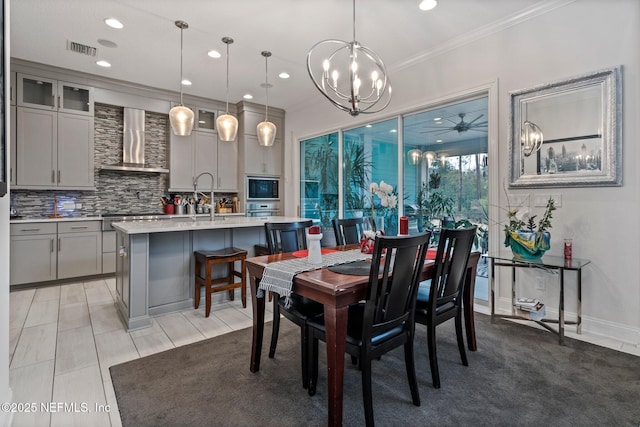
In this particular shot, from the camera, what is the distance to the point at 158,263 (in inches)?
123

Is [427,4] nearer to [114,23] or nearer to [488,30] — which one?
[488,30]

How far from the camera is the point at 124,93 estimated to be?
4.85 meters

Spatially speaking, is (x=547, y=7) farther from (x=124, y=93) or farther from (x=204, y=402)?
(x=124, y=93)

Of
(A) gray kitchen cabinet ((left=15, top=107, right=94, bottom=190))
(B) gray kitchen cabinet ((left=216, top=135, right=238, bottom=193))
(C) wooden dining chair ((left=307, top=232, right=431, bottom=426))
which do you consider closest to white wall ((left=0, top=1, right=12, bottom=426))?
(C) wooden dining chair ((left=307, top=232, right=431, bottom=426))

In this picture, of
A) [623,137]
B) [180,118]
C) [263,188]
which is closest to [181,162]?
[263,188]

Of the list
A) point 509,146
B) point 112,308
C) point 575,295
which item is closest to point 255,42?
point 509,146

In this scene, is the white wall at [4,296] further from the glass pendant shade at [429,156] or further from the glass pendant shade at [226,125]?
the glass pendant shade at [429,156]

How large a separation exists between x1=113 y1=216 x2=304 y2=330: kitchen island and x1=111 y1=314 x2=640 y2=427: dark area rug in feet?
2.38

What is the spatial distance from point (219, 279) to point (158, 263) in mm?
601

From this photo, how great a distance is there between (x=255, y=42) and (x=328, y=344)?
11.0 ft

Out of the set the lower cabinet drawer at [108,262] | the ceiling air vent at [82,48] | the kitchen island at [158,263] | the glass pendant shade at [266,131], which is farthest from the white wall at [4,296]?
the lower cabinet drawer at [108,262]

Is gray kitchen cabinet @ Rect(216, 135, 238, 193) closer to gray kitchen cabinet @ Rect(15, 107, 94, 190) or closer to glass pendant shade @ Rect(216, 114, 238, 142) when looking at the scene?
gray kitchen cabinet @ Rect(15, 107, 94, 190)

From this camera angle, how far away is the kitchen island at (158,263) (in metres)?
2.83

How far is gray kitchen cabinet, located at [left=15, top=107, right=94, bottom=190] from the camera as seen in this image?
13.5 ft
